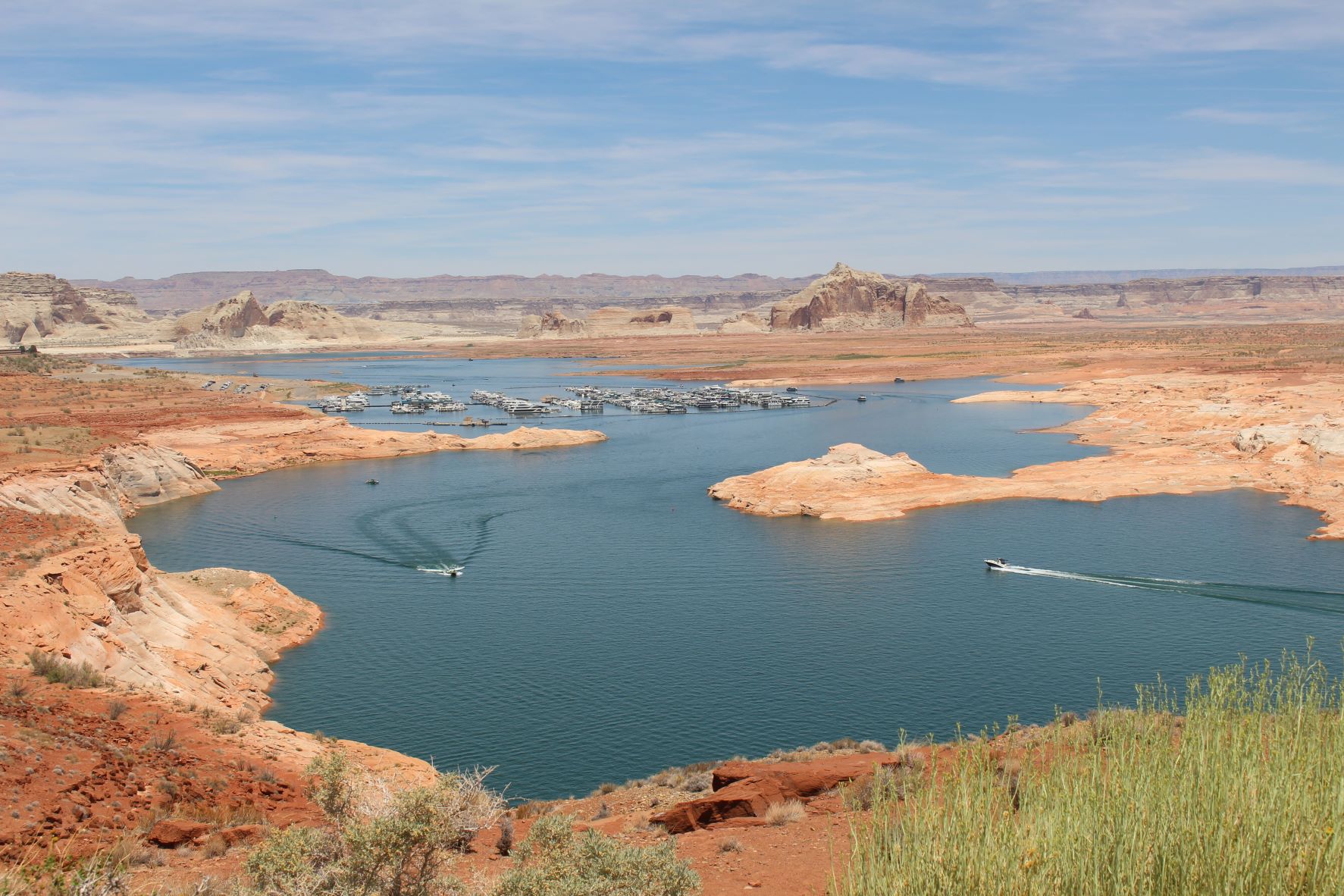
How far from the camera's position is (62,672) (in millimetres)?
25969

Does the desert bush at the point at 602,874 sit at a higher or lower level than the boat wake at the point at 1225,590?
higher

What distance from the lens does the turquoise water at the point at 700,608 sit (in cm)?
3197

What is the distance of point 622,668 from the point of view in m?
36.6

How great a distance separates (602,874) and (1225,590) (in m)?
39.7

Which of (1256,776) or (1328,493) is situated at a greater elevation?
(1256,776)

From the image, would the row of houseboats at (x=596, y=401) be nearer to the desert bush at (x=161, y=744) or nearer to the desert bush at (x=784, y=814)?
the desert bush at (x=161, y=744)

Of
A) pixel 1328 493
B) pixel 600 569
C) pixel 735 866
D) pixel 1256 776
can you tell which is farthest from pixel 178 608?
pixel 1328 493

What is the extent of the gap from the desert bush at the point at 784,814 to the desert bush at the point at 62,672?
1784 cm

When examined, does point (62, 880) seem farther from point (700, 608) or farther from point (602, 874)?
point (700, 608)

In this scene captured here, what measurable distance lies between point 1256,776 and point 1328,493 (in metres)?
62.1

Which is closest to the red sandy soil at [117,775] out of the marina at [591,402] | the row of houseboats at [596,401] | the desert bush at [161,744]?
the desert bush at [161,744]

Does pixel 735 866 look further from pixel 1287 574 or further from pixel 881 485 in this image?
pixel 881 485

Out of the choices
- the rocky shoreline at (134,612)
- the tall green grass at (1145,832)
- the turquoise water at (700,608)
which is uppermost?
the tall green grass at (1145,832)

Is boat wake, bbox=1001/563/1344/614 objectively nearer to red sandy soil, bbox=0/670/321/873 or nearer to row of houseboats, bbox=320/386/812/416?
red sandy soil, bbox=0/670/321/873
